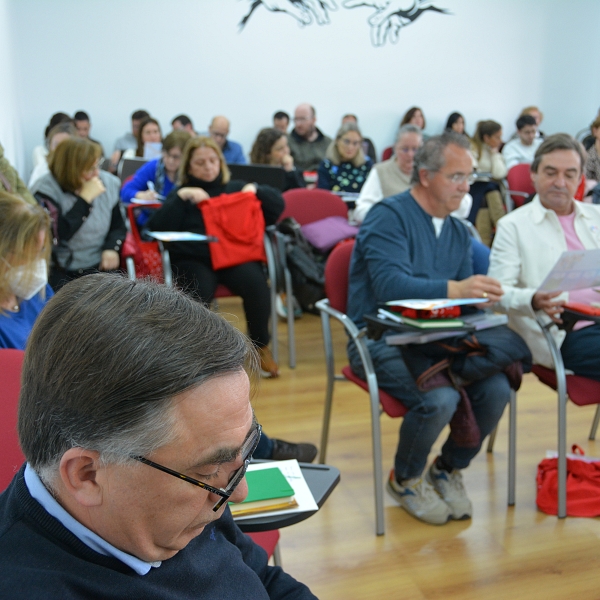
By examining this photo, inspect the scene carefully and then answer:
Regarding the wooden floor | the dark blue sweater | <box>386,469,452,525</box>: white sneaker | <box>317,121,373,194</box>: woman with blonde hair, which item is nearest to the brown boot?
the wooden floor

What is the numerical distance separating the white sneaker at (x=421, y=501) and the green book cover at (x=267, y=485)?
104 cm

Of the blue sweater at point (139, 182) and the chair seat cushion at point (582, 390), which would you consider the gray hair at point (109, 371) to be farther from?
the blue sweater at point (139, 182)

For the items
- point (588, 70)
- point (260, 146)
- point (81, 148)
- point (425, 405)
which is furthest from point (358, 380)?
point (588, 70)

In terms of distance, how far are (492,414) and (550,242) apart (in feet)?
2.42

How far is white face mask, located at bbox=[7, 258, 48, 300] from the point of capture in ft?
5.49

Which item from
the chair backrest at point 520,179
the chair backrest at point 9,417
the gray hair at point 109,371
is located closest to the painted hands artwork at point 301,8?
the chair backrest at point 520,179

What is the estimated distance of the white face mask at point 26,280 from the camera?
167 centimetres

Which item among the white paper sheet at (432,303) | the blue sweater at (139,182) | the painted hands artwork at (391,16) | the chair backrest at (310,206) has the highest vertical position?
the painted hands artwork at (391,16)

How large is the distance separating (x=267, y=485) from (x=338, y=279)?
129 centimetres

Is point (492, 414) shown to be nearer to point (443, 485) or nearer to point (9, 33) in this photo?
point (443, 485)

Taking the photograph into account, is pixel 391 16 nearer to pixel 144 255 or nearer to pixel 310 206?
pixel 310 206

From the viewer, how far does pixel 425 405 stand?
6.75 ft

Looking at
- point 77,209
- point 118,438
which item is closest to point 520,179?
point 77,209

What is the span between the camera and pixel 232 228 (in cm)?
346
